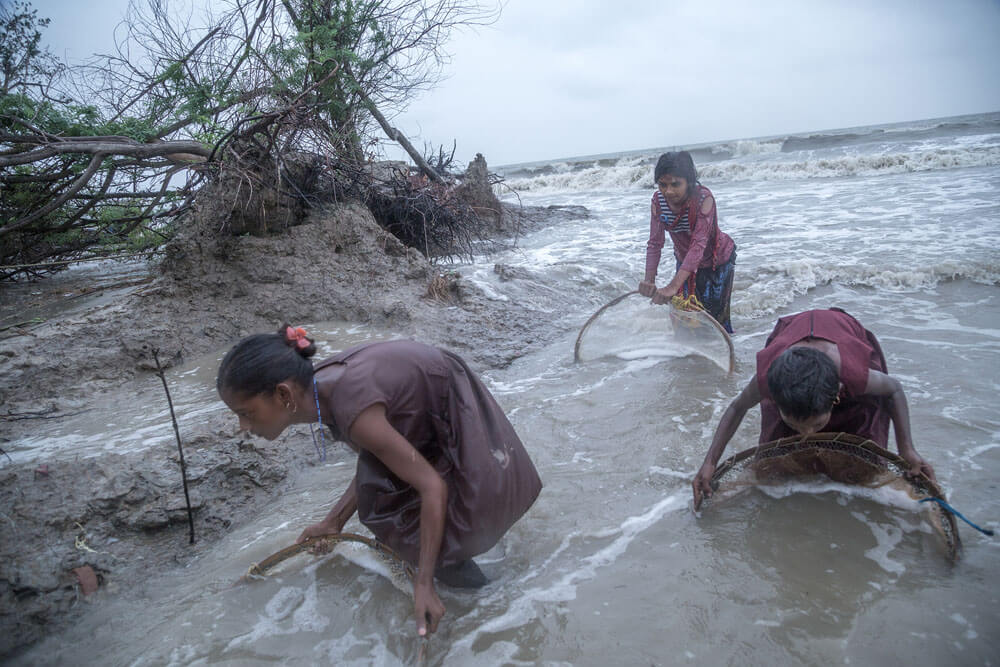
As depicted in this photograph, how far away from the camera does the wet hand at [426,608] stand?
170 cm

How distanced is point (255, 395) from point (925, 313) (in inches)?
215

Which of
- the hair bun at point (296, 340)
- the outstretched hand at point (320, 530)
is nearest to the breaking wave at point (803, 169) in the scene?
the outstretched hand at point (320, 530)

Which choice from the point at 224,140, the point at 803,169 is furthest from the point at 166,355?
the point at 803,169

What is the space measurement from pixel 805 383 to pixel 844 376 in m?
0.26

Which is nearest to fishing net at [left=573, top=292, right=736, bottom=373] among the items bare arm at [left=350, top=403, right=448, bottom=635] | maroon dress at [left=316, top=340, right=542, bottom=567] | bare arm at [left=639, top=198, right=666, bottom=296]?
bare arm at [left=639, top=198, right=666, bottom=296]

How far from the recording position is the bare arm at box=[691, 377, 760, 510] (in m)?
2.34

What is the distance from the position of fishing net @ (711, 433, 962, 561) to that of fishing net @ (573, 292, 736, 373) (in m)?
1.86

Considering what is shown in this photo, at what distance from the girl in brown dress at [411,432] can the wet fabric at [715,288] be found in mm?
2821

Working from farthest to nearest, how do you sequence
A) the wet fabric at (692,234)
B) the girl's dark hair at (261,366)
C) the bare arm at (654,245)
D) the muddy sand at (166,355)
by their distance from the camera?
the bare arm at (654,245) → the wet fabric at (692,234) → the muddy sand at (166,355) → the girl's dark hair at (261,366)

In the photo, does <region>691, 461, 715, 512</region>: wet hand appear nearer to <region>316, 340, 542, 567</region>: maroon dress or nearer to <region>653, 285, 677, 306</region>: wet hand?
<region>316, 340, 542, 567</region>: maroon dress

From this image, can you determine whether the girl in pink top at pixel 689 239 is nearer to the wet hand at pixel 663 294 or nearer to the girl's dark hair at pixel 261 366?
the wet hand at pixel 663 294

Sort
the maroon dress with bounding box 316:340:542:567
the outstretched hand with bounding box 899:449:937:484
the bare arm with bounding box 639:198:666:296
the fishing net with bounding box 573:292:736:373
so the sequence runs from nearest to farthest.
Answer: the maroon dress with bounding box 316:340:542:567
the outstretched hand with bounding box 899:449:937:484
the bare arm with bounding box 639:198:666:296
the fishing net with bounding box 573:292:736:373

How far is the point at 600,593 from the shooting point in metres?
2.11

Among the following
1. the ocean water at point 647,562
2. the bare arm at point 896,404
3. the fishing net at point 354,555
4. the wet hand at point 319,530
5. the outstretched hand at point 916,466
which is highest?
the bare arm at point 896,404
